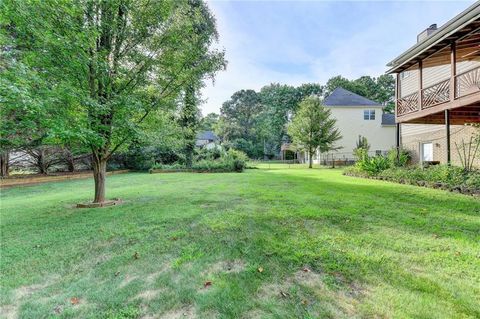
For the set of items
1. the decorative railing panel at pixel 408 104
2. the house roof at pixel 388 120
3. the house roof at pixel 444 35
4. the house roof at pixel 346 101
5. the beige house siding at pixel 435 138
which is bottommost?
the beige house siding at pixel 435 138

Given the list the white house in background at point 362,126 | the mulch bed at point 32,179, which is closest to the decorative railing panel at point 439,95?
the white house in background at point 362,126

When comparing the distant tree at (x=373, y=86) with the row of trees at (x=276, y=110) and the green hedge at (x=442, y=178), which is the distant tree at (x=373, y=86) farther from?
the green hedge at (x=442, y=178)

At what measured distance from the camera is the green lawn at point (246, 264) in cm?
238

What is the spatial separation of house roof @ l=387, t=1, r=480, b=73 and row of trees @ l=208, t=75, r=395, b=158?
31.6 meters

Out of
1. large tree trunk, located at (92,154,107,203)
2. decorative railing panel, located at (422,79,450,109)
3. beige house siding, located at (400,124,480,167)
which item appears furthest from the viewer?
beige house siding, located at (400,124,480,167)

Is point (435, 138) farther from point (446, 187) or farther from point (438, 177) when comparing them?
point (446, 187)

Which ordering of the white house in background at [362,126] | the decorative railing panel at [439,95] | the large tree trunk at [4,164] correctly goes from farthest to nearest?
the white house in background at [362,126], the large tree trunk at [4,164], the decorative railing panel at [439,95]

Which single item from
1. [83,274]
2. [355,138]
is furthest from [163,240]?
[355,138]

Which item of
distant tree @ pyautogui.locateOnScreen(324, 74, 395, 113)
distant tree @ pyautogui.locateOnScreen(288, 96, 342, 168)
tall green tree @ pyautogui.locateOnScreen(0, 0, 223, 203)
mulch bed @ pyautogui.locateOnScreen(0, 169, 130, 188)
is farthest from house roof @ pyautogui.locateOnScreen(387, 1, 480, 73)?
distant tree @ pyautogui.locateOnScreen(324, 74, 395, 113)

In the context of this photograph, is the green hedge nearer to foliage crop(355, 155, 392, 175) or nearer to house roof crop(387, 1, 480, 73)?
foliage crop(355, 155, 392, 175)

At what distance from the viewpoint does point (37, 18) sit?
513cm

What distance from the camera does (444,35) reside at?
9.11 metres

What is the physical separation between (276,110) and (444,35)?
130 feet

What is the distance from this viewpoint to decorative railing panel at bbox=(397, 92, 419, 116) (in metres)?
11.9
